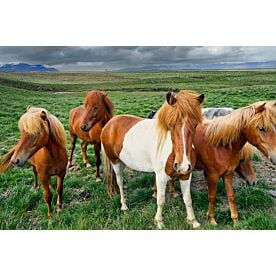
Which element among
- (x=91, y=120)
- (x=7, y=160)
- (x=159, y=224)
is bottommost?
(x=159, y=224)

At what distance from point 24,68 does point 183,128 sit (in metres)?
2.01

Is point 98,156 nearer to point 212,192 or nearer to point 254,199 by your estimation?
point 212,192

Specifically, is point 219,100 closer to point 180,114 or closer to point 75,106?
point 180,114

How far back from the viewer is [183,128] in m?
2.73

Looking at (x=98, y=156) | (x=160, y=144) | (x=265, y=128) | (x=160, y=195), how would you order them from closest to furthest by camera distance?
(x=265, y=128), (x=160, y=144), (x=160, y=195), (x=98, y=156)

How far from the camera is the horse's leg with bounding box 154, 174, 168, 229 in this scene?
10.2 ft

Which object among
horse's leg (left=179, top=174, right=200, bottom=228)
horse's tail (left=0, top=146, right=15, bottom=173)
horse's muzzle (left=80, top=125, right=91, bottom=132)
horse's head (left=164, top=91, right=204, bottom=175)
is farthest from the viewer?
horse's muzzle (left=80, top=125, right=91, bottom=132)

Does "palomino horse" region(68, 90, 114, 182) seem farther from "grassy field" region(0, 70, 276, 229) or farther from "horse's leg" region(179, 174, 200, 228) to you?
"horse's leg" region(179, 174, 200, 228)

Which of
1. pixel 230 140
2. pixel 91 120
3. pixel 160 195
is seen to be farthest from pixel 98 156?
pixel 230 140

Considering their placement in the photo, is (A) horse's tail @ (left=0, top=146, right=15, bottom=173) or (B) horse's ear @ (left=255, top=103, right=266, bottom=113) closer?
(B) horse's ear @ (left=255, top=103, right=266, bottom=113)

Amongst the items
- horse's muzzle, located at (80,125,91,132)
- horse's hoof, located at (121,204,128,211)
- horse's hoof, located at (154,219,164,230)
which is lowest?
horse's hoof, located at (154,219,164,230)

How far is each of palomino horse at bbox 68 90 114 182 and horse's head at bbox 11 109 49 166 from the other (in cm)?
41

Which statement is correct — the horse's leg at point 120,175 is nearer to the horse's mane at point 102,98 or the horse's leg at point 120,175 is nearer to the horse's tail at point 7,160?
the horse's mane at point 102,98

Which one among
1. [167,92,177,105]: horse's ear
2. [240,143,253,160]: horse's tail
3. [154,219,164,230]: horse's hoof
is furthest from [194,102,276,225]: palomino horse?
[167,92,177,105]: horse's ear
